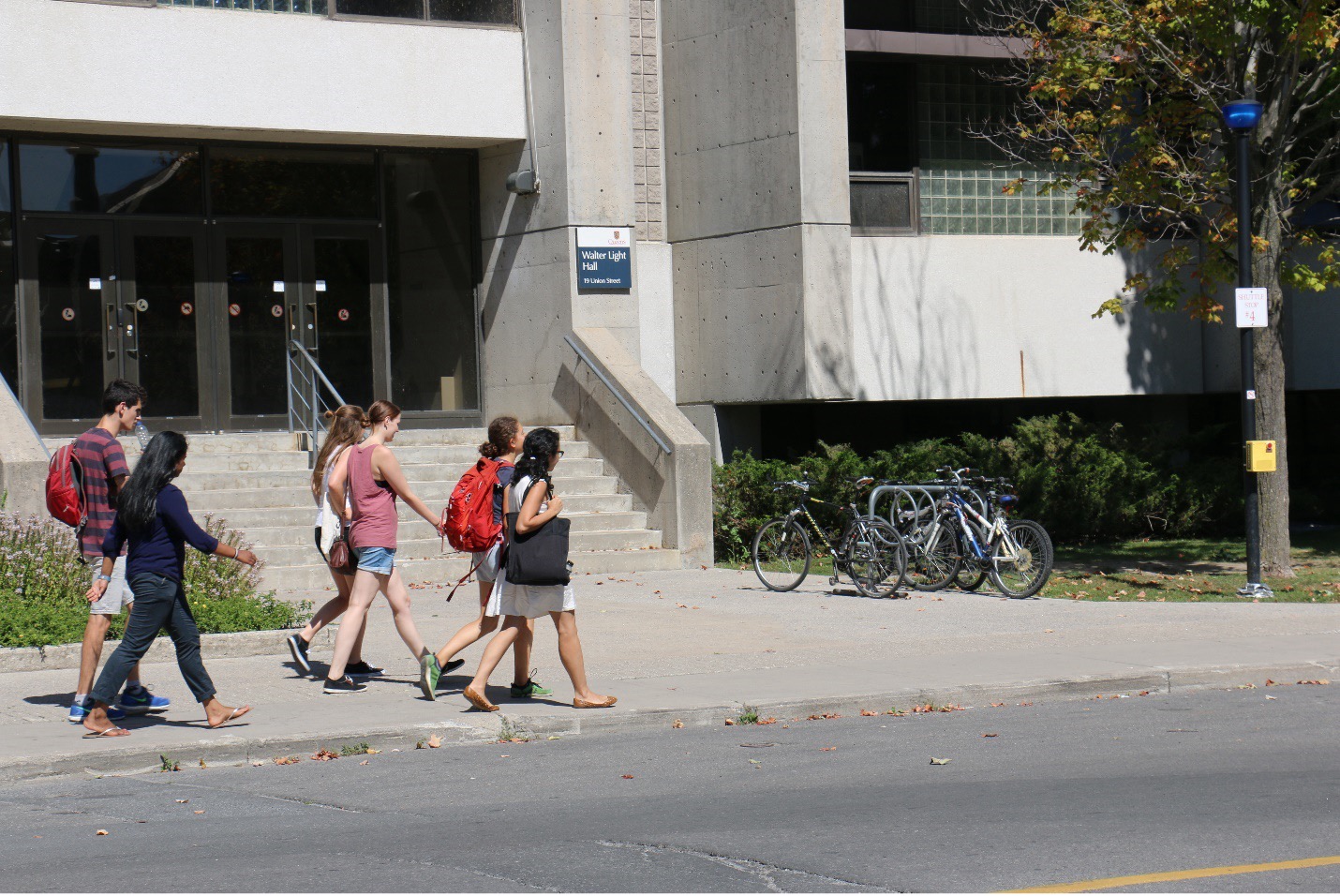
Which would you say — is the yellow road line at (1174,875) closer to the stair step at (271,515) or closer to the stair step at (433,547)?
the stair step at (433,547)

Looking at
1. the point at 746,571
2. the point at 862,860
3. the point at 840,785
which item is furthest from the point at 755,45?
the point at 862,860

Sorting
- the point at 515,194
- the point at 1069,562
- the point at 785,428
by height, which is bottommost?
the point at 1069,562

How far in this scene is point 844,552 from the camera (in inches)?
628

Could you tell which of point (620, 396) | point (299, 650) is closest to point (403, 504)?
point (620, 396)

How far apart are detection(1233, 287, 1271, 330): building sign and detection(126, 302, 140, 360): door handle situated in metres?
13.0

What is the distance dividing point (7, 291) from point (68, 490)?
11088mm

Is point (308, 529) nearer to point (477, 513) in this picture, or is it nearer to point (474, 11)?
point (477, 513)

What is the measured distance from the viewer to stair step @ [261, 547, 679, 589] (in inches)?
624

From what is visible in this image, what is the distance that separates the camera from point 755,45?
20.5 meters

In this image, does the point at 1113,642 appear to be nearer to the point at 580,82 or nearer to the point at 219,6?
the point at 580,82

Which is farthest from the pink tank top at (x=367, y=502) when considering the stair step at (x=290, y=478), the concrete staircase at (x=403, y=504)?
the stair step at (x=290, y=478)

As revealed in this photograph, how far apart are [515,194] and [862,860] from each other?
16.3 metres

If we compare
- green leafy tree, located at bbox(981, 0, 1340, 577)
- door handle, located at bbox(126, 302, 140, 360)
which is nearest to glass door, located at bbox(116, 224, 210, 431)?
door handle, located at bbox(126, 302, 140, 360)

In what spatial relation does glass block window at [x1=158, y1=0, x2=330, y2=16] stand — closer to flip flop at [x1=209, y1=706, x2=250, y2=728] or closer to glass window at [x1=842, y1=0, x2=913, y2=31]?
glass window at [x1=842, y1=0, x2=913, y2=31]
